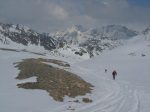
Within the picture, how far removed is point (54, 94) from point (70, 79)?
11315 mm

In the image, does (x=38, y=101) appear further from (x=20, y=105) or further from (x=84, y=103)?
(x=84, y=103)

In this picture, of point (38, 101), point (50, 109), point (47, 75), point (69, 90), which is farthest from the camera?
point (47, 75)

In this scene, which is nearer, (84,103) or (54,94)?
(84,103)

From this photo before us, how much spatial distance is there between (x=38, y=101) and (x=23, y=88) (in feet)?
20.7

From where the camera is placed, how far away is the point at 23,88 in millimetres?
41781

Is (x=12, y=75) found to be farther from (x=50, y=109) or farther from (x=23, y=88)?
(x=50, y=109)

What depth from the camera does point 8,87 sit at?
4259 centimetres

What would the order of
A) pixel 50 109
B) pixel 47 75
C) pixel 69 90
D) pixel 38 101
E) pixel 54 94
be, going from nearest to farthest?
pixel 50 109 < pixel 38 101 < pixel 54 94 < pixel 69 90 < pixel 47 75

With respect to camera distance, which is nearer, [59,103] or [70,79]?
[59,103]

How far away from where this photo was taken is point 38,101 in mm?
36062

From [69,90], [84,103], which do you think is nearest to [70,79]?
[69,90]

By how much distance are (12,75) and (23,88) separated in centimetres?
1185

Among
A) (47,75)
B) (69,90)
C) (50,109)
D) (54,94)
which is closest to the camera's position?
(50,109)

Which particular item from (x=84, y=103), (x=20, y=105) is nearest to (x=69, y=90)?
(x=84, y=103)
